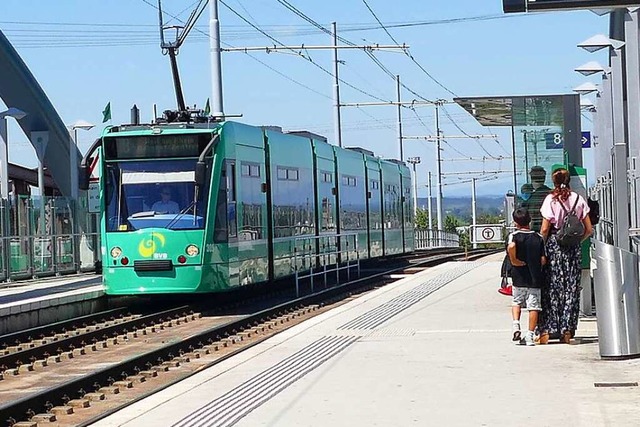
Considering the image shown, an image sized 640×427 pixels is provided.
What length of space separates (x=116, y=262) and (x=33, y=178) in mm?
26975

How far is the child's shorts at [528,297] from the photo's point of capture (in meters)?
13.4

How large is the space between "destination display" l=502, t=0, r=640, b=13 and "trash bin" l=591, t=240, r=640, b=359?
3.74m

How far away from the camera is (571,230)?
13195 mm

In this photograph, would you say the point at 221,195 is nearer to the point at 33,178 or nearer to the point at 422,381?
the point at 422,381

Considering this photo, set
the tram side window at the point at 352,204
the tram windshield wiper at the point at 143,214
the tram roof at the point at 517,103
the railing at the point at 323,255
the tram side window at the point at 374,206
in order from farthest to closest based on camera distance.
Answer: the tram side window at the point at 374,206
the tram side window at the point at 352,204
the railing at the point at 323,255
the tram windshield wiper at the point at 143,214
the tram roof at the point at 517,103

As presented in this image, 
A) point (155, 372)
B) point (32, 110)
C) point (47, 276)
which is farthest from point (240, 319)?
point (32, 110)

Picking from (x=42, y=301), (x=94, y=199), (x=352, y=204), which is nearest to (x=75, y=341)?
(x=42, y=301)

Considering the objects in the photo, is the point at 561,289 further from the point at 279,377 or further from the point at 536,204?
the point at 279,377

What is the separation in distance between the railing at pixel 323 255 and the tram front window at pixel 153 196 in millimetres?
5081

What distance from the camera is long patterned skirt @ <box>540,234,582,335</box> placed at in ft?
44.0

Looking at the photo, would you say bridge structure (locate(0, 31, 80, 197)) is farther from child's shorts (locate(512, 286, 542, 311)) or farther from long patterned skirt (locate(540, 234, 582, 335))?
long patterned skirt (locate(540, 234, 582, 335))

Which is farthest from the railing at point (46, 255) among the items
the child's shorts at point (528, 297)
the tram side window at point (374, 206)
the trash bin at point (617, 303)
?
the trash bin at point (617, 303)

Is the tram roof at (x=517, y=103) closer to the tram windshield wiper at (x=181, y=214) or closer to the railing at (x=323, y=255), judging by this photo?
the tram windshield wiper at (x=181, y=214)

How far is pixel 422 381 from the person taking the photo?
1122cm
